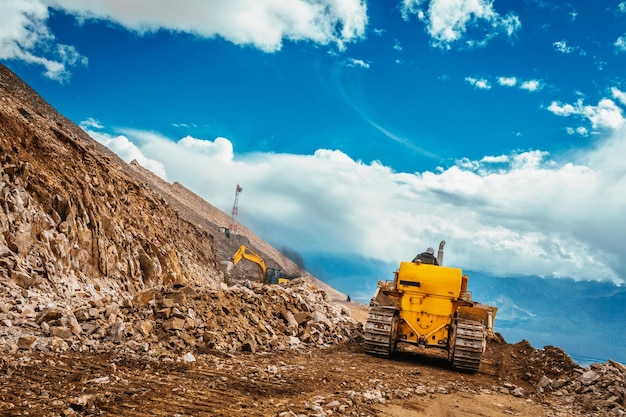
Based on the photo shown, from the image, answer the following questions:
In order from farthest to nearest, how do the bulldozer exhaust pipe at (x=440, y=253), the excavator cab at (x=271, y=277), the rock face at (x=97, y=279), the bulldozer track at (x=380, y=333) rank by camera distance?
the excavator cab at (x=271, y=277), the bulldozer exhaust pipe at (x=440, y=253), the bulldozer track at (x=380, y=333), the rock face at (x=97, y=279)

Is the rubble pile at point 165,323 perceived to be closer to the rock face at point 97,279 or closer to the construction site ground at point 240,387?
the rock face at point 97,279

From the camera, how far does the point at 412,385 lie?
1038 centimetres

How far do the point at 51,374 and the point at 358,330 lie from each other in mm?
12216

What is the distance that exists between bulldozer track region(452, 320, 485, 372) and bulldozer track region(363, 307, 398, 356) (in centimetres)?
168

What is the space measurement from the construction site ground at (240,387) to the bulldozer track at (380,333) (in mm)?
904

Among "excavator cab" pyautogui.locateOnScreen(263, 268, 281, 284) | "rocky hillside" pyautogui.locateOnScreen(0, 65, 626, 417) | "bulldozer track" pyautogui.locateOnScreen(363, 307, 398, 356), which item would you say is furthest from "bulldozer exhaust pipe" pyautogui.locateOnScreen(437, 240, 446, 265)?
"excavator cab" pyautogui.locateOnScreen(263, 268, 281, 284)

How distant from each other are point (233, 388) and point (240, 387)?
0.15 m

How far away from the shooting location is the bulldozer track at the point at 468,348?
1318 cm

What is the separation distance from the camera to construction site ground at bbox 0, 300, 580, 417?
6625 mm

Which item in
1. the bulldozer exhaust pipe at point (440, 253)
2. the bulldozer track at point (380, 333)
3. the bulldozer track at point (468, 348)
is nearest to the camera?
the bulldozer track at point (468, 348)

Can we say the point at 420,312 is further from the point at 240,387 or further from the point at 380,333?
the point at 240,387

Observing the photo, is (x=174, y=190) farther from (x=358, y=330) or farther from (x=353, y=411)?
(x=353, y=411)

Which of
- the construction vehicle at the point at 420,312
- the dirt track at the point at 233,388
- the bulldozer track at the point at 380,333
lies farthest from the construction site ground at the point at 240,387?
the construction vehicle at the point at 420,312

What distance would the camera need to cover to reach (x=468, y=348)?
43.3 feet
